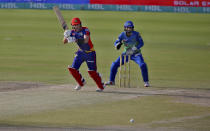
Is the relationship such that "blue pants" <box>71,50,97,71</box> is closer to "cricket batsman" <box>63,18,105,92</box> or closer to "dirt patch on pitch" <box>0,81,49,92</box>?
"cricket batsman" <box>63,18,105,92</box>

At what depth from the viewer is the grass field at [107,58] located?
14.5 meters

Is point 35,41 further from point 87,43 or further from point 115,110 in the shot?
point 115,110

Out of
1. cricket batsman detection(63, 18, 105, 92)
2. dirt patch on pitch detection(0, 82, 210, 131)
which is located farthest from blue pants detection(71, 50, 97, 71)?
dirt patch on pitch detection(0, 82, 210, 131)

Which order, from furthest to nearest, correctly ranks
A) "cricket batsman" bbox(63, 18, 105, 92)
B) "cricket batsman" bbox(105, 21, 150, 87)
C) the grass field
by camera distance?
"cricket batsman" bbox(105, 21, 150, 87), "cricket batsman" bbox(63, 18, 105, 92), the grass field

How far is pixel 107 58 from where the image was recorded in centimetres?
2656

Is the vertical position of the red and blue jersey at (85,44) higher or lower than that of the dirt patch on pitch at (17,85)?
higher

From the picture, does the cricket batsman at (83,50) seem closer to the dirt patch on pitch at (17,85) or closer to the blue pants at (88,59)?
the blue pants at (88,59)

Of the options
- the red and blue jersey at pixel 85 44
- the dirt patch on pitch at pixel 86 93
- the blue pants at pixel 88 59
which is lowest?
the dirt patch on pitch at pixel 86 93

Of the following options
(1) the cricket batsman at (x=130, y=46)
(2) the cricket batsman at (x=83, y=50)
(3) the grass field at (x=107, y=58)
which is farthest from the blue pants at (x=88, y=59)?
(1) the cricket batsman at (x=130, y=46)

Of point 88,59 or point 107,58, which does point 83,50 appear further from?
point 107,58

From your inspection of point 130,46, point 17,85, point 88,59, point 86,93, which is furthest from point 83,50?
point 17,85

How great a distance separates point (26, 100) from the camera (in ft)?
52.9

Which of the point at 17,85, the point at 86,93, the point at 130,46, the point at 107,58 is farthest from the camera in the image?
the point at 107,58

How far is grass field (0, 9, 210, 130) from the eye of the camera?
1445 cm
